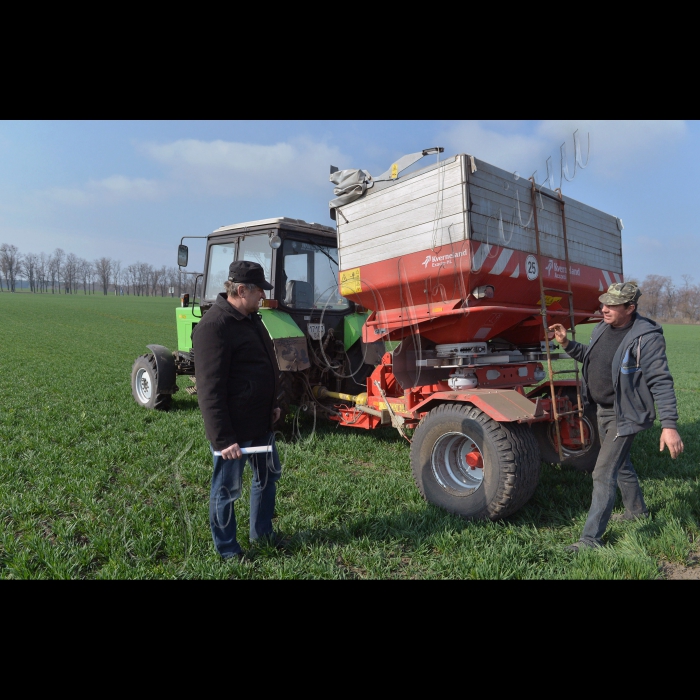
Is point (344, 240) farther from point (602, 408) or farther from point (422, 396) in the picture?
point (602, 408)

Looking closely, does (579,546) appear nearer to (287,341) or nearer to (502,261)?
(502,261)

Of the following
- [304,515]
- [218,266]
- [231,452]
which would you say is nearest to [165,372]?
[218,266]

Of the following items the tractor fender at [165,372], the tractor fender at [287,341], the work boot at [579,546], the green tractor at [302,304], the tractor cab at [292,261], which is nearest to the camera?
the work boot at [579,546]

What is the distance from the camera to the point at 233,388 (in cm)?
312

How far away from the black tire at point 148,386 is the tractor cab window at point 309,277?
108 inches

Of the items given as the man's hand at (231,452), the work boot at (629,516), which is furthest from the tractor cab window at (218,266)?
the work boot at (629,516)

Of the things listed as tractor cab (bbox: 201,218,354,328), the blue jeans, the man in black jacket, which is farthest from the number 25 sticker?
tractor cab (bbox: 201,218,354,328)

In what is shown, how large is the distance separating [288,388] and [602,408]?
3.36m

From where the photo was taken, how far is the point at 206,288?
6887 millimetres

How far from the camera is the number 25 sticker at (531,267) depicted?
424cm

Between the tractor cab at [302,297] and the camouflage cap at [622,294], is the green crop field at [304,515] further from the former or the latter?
the camouflage cap at [622,294]

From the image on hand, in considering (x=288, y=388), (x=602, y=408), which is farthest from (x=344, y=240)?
(x=602, y=408)

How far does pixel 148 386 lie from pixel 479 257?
19.5 ft

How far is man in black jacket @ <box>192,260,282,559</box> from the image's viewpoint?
9.82 ft
